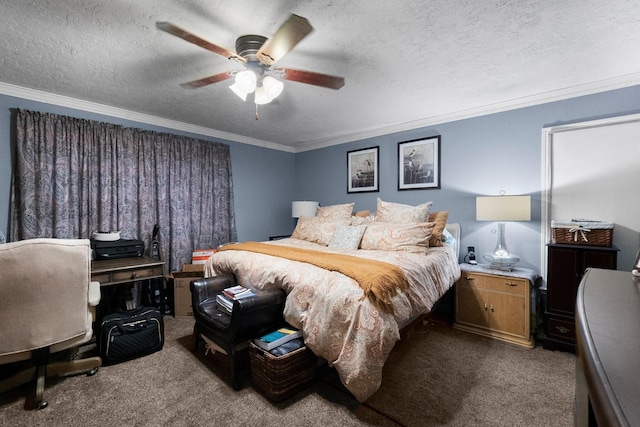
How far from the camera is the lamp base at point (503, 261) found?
2908mm

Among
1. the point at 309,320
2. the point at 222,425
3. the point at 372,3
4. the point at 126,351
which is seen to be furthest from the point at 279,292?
the point at 372,3

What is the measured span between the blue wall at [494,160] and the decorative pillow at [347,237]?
1221 mm

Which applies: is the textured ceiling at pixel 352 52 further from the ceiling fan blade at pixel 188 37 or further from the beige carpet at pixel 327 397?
the beige carpet at pixel 327 397

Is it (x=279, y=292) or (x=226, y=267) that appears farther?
(x=226, y=267)

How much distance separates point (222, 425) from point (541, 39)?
3.19 meters

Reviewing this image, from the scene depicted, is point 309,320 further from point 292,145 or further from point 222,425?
point 292,145

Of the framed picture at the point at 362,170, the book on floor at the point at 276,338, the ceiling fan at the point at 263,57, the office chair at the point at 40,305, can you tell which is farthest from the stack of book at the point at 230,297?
the framed picture at the point at 362,170

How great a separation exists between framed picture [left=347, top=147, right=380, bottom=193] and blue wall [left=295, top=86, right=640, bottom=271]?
0.41ft

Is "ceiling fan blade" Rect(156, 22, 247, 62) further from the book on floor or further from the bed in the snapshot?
the book on floor

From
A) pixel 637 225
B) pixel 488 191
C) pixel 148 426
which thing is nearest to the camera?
pixel 148 426

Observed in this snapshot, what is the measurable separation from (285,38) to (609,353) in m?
1.85

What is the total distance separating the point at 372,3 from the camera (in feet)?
5.53

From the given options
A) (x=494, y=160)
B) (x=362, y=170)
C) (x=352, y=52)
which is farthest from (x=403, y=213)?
(x=352, y=52)

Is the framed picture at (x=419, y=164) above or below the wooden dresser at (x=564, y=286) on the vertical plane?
above
